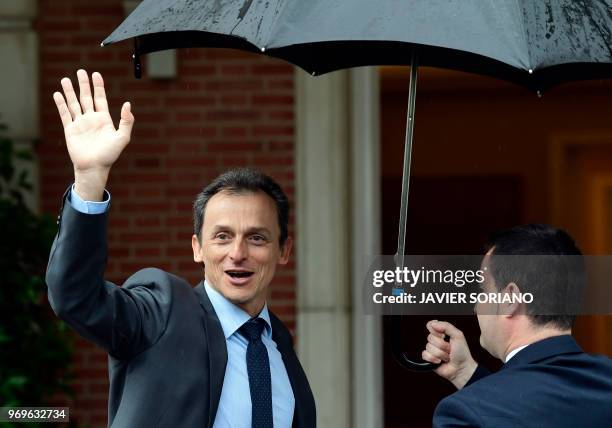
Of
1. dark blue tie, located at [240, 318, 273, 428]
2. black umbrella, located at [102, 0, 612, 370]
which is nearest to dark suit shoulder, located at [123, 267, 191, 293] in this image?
dark blue tie, located at [240, 318, 273, 428]

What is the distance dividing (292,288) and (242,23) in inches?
121

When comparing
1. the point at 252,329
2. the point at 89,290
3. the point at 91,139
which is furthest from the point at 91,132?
the point at 252,329

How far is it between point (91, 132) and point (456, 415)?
1083 mm

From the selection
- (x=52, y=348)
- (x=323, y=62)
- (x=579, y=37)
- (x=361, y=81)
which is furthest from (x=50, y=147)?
(x=579, y=37)

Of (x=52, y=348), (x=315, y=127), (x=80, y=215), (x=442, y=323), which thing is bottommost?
(x=52, y=348)

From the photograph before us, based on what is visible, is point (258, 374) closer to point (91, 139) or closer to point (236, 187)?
point (236, 187)

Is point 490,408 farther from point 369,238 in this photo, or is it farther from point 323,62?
point 369,238

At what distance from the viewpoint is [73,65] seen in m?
6.03

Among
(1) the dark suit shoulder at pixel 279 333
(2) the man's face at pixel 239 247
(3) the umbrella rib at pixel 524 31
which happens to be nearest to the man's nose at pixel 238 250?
(2) the man's face at pixel 239 247

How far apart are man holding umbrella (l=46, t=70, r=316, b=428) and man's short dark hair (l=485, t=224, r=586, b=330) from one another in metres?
0.68

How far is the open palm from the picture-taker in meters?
2.77

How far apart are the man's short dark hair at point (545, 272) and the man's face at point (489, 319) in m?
0.03

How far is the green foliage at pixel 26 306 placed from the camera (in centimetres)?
528

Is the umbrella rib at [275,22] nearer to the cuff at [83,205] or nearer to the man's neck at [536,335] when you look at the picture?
the cuff at [83,205]
